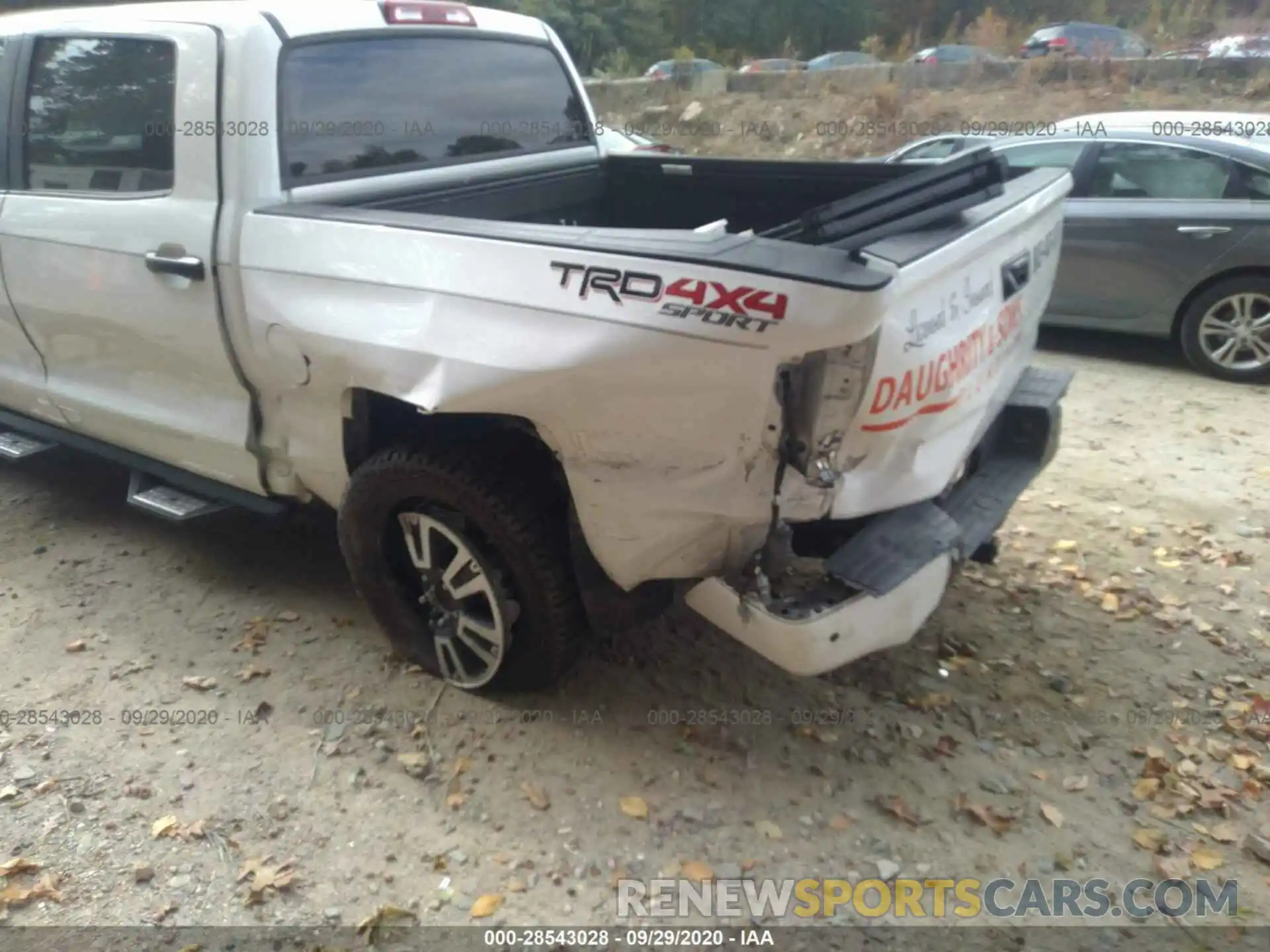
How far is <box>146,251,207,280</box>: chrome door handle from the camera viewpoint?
3.11 meters

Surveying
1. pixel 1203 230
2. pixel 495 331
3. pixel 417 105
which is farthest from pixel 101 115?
pixel 1203 230

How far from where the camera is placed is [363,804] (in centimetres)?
284

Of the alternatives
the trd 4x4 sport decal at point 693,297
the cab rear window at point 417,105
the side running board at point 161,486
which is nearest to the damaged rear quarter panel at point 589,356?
the trd 4x4 sport decal at point 693,297

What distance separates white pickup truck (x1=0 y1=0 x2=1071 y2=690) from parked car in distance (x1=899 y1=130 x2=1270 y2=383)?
136 inches

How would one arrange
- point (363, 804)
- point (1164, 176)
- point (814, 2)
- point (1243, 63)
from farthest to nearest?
point (814, 2) < point (1243, 63) < point (1164, 176) < point (363, 804)

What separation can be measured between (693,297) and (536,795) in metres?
1.48

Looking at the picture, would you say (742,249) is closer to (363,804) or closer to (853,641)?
(853,641)

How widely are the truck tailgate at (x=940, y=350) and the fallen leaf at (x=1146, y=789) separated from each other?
102 cm

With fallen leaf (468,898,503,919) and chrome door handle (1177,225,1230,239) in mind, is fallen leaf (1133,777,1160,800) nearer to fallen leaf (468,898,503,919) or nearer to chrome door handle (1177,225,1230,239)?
fallen leaf (468,898,503,919)

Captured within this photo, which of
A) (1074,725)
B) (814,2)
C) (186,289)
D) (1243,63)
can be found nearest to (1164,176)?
(1074,725)

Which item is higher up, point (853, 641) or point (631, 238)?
point (631, 238)

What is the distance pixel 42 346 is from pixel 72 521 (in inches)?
33.9

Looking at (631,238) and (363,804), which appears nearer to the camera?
(631,238)

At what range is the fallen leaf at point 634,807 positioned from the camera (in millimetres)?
2783
